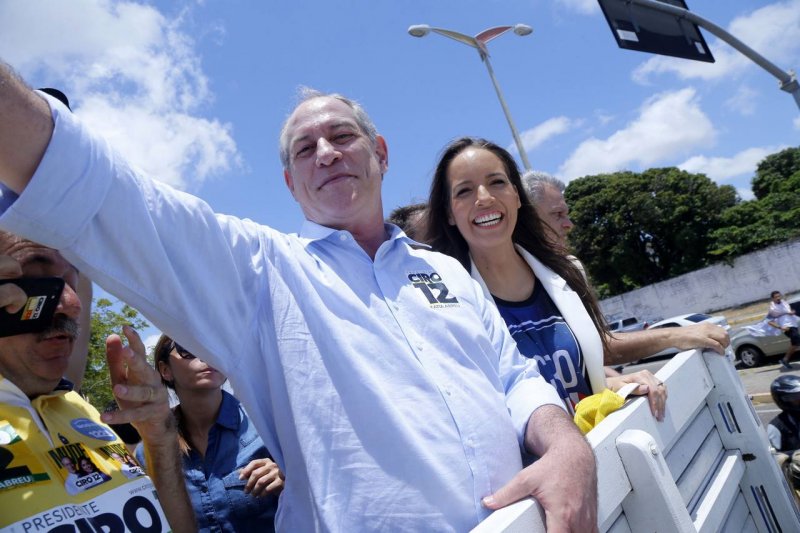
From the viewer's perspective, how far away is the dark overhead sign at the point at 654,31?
6.54 m

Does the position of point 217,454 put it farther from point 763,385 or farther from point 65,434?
point 763,385

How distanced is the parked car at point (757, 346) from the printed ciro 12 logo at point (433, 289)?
13.5 m

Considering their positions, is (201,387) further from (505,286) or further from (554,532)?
(554,532)

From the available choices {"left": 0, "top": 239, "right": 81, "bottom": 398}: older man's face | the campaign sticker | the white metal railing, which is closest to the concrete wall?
the white metal railing

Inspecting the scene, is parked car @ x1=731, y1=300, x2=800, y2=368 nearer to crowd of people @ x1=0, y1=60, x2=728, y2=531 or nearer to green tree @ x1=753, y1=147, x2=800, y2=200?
crowd of people @ x1=0, y1=60, x2=728, y2=531

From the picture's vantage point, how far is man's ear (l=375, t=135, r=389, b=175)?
2417mm

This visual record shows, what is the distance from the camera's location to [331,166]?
6.57 feet

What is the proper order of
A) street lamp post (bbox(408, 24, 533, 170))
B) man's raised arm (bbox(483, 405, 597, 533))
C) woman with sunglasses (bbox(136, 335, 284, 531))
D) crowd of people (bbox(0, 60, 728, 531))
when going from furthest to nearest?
street lamp post (bbox(408, 24, 533, 170)) → woman with sunglasses (bbox(136, 335, 284, 531)) → man's raised arm (bbox(483, 405, 597, 533)) → crowd of people (bbox(0, 60, 728, 531))

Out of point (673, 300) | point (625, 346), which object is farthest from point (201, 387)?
point (673, 300)

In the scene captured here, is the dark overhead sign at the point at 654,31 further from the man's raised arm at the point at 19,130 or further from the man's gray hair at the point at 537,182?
the man's raised arm at the point at 19,130

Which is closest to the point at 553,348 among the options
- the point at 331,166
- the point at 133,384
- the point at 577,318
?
the point at 577,318

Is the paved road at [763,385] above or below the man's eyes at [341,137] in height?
below

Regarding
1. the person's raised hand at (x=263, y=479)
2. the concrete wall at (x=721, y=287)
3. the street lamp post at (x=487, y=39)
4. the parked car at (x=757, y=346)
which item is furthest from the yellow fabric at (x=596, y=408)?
the concrete wall at (x=721, y=287)

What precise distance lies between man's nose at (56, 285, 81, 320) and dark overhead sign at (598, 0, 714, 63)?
6.43m
